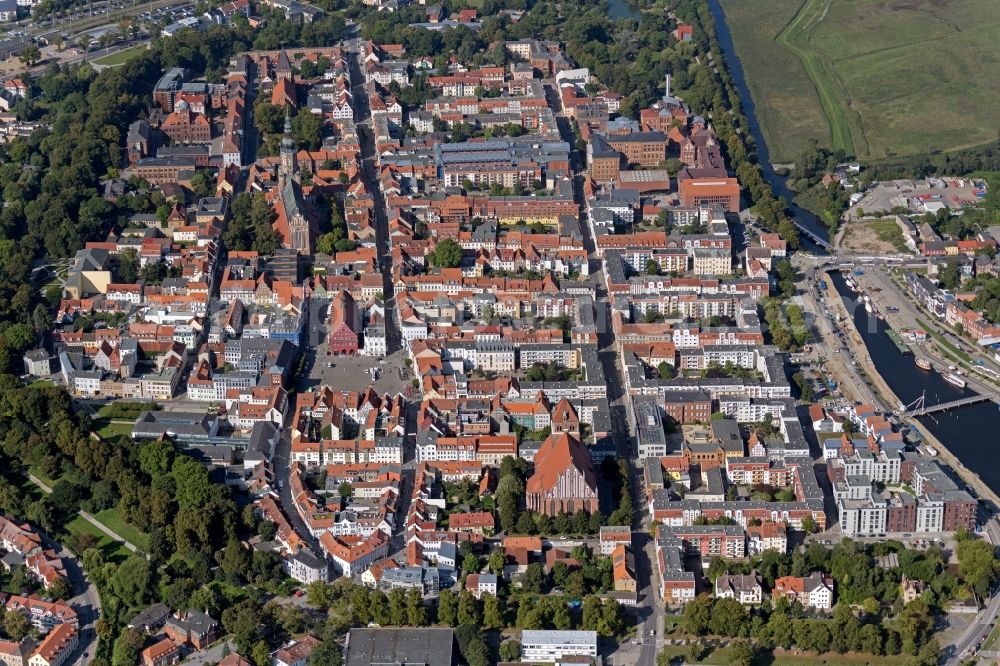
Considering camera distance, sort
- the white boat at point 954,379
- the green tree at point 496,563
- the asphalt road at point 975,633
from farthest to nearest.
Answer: the white boat at point 954,379, the green tree at point 496,563, the asphalt road at point 975,633

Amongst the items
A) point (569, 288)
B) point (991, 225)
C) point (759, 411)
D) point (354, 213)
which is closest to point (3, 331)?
point (354, 213)

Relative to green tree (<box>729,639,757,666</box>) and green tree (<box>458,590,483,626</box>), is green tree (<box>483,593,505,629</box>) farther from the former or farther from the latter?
green tree (<box>729,639,757,666</box>)

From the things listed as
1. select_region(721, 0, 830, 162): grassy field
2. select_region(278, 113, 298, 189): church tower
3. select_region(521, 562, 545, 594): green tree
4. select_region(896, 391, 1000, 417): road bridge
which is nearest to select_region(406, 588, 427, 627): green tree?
select_region(521, 562, 545, 594): green tree

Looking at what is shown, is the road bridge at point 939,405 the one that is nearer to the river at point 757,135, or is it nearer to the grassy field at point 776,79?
the river at point 757,135

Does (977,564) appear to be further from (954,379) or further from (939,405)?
(954,379)

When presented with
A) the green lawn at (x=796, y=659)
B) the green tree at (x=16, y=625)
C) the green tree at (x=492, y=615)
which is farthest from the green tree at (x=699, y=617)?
the green tree at (x=16, y=625)

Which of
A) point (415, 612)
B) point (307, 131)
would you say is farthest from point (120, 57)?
point (415, 612)

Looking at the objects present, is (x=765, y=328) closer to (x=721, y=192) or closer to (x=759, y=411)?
(x=759, y=411)
